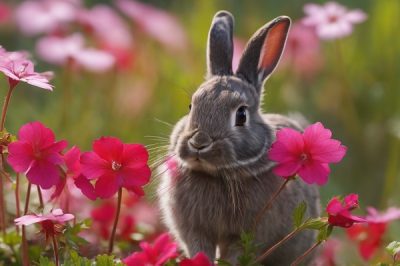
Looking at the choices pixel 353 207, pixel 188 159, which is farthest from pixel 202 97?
pixel 353 207

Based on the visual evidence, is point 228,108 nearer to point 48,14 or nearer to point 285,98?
point 48,14

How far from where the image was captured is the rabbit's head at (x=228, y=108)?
2877mm

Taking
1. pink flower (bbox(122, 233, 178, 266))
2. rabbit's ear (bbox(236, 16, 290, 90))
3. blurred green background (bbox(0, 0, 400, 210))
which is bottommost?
blurred green background (bbox(0, 0, 400, 210))

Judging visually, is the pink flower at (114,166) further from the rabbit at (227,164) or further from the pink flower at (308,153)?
the pink flower at (308,153)

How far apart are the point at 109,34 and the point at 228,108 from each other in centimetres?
298

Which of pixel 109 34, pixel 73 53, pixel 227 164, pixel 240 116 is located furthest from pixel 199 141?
pixel 109 34

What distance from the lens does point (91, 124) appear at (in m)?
5.39

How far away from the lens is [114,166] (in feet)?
8.64

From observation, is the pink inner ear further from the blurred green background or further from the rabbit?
the blurred green background

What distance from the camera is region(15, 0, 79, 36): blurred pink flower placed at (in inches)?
201

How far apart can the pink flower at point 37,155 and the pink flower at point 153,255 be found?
0.31 metres

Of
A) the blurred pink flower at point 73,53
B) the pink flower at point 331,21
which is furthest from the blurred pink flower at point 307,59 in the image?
the pink flower at point 331,21

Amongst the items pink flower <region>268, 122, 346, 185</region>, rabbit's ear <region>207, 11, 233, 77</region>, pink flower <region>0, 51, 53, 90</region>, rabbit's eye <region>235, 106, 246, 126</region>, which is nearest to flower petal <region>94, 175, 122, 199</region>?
pink flower <region>0, 51, 53, 90</region>

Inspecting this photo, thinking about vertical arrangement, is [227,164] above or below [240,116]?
below
